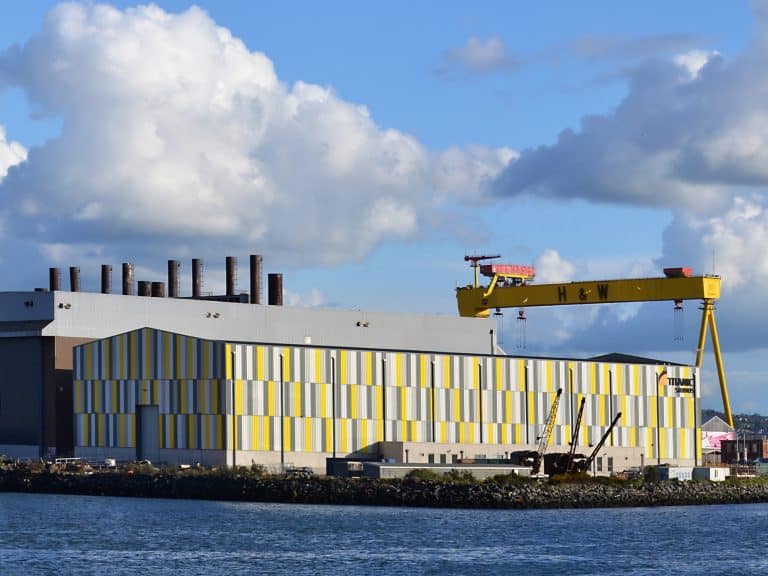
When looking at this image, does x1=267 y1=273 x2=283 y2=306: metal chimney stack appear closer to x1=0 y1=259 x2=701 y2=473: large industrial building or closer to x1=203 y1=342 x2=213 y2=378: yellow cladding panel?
x1=0 y1=259 x2=701 y2=473: large industrial building

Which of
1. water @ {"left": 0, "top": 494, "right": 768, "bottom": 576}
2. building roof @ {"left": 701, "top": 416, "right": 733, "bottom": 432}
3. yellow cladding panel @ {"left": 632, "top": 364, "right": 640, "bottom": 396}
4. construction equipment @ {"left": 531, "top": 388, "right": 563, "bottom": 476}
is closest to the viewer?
water @ {"left": 0, "top": 494, "right": 768, "bottom": 576}

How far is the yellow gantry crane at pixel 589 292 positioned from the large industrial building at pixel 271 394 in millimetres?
4992

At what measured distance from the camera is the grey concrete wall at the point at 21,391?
349 ft

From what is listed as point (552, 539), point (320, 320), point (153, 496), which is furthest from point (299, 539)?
point (320, 320)

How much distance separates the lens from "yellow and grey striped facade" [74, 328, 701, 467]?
9906cm

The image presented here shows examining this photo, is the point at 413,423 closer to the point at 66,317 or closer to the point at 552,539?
the point at 66,317

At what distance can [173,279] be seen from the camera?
12950 centimetres

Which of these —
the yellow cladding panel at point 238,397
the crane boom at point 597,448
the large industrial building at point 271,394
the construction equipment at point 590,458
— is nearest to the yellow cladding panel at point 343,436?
the large industrial building at point 271,394

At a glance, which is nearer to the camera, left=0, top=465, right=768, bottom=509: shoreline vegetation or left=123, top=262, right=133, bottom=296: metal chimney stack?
left=0, top=465, right=768, bottom=509: shoreline vegetation

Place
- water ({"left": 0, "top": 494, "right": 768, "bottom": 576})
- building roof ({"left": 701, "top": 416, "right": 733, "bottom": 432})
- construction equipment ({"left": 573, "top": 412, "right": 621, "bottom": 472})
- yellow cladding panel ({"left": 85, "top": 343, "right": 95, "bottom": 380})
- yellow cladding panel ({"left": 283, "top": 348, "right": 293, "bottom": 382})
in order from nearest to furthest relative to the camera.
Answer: water ({"left": 0, "top": 494, "right": 768, "bottom": 576}) → yellow cladding panel ({"left": 283, "top": 348, "right": 293, "bottom": 382}) → construction equipment ({"left": 573, "top": 412, "right": 621, "bottom": 472}) → yellow cladding panel ({"left": 85, "top": 343, "right": 95, "bottom": 380}) → building roof ({"left": 701, "top": 416, "right": 733, "bottom": 432})

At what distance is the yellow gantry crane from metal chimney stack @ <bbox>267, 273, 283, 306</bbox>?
1324 centimetres

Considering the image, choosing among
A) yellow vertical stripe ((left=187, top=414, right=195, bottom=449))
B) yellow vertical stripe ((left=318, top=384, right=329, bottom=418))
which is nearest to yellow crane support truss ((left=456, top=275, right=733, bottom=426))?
yellow vertical stripe ((left=318, top=384, right=329, bottom=418))

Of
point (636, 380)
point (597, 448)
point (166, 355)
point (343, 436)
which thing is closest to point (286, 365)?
point (343, 436)

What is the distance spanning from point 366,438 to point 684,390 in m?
28.6
